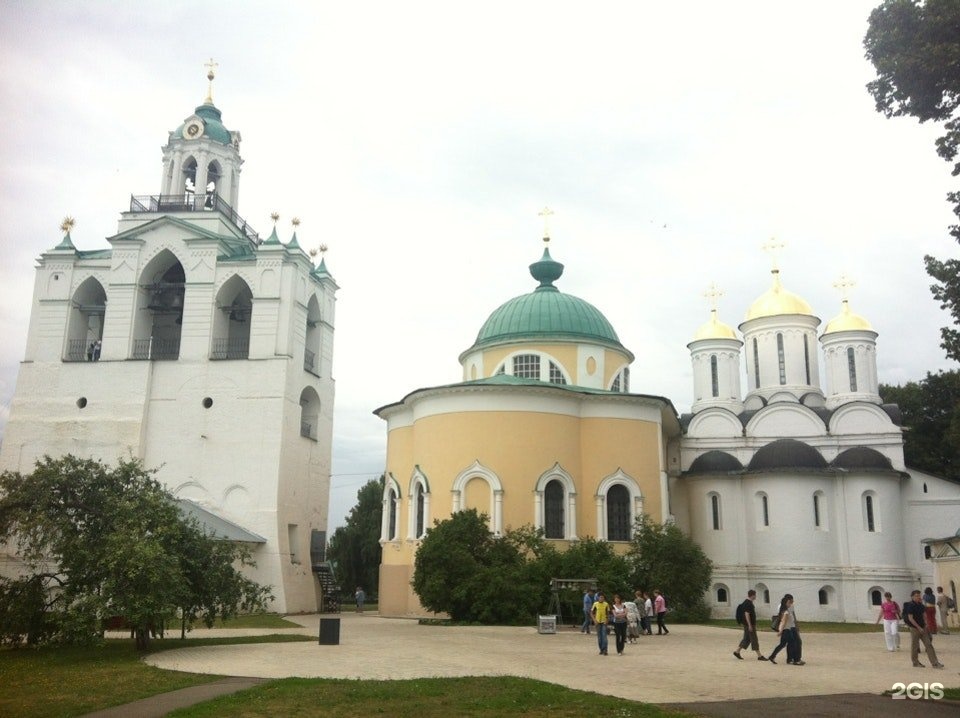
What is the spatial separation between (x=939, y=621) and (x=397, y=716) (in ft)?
78.6

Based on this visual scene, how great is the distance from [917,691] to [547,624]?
37.9ft

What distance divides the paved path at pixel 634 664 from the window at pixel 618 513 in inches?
330

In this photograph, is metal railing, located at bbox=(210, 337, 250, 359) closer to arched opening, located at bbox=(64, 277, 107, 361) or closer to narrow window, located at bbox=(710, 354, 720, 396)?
arched opening, located at bbox=(64, 277, 107, 361)

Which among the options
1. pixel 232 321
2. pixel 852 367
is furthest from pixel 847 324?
pixel 232 321

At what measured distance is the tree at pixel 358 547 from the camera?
48469 mm

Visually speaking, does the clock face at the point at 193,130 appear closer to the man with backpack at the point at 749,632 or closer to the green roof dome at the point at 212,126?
the green roof dome at the point at 212,126

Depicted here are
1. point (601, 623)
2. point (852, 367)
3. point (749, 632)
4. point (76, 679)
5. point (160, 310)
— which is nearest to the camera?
point (76, 679)

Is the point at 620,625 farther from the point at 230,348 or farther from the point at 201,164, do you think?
the point at 201,164

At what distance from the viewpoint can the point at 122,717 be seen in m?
9.93

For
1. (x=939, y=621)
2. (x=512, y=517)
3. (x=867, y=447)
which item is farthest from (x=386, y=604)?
(x=867, y=447)

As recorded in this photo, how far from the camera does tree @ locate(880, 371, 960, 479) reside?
42.8 meters

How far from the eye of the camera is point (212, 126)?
1543 inches

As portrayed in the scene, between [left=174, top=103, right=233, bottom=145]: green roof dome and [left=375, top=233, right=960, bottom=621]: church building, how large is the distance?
14.8 m

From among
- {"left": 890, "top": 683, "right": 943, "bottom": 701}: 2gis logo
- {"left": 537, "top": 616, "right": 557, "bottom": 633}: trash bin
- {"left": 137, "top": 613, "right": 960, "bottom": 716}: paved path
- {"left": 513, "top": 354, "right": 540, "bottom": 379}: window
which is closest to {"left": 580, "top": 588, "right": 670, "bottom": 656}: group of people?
{"left": 137, "top": 613, "right": 960, "bottom": 716}: paved path
